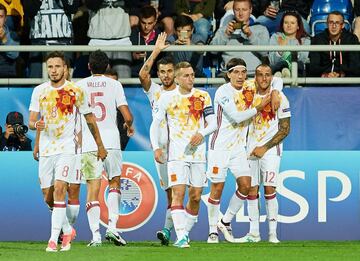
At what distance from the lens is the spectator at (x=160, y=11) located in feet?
67.6

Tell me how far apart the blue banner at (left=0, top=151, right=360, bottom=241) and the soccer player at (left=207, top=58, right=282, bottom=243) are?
1027 mm

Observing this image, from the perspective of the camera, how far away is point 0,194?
18.2 metres

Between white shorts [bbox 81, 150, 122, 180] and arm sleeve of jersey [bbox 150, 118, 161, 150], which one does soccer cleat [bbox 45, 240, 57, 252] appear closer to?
white shorts [bbox 81, 150, 122, 180]

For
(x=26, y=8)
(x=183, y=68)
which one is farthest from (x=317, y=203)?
(x=26, y=8)

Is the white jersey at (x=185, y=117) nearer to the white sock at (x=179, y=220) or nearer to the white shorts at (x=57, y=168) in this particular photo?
the white sock at (x=179, y=220)

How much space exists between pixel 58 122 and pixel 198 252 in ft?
7.08

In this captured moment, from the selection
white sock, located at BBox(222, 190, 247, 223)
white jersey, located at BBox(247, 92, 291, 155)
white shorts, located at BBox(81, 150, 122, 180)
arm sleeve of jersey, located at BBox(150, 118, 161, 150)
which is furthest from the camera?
white jersey, located at BBox(247, 92, 291, 155)

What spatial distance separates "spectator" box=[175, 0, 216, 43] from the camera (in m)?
20.4

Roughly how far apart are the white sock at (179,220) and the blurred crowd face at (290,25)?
5072mm

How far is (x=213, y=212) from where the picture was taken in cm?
1728

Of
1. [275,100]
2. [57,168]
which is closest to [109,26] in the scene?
[275,100]

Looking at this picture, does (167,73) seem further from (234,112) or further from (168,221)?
(168,221)

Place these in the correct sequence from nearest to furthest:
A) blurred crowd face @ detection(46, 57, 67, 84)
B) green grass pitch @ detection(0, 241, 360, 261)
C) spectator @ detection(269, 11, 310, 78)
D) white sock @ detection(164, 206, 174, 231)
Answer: green grass pitch @ detection(0, 241, 360, 261) < blurred crowd face @ detection(46, 57, 67, 84) < white sock @ detection(164, 206, 174, 231) < spectator @ detection(269, 11, 310, 78)

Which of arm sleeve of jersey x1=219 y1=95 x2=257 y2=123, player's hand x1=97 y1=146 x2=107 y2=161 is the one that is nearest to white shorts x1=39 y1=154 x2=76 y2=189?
player's hand x1=97 y1=146 x2=107 y2=161
